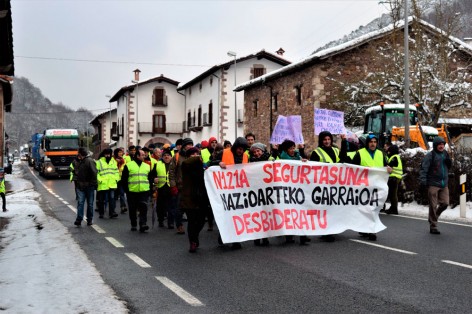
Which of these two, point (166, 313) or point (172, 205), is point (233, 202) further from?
point (166, 313)

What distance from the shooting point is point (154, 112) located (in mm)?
68438

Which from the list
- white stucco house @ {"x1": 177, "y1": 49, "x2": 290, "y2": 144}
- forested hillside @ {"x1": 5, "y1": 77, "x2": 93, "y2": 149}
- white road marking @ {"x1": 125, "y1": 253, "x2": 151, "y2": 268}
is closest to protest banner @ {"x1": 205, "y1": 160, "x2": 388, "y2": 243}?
white road marking @ {"x1": 125, "y1": 253, "x2": 151, "y2": 268}

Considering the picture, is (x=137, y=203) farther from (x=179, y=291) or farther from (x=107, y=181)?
(x=179, y=291)

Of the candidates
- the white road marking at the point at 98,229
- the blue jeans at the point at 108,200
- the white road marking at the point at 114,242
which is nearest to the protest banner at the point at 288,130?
the blue jeans at the point at 108,200

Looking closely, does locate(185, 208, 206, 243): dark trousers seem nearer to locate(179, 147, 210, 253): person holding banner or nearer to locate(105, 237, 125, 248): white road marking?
locate(179, 147, 210, 253): person holding banner

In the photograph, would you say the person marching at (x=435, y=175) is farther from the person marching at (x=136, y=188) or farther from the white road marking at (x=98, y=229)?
the white road marking at (x=98, y=229)

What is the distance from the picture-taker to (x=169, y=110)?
67.6m

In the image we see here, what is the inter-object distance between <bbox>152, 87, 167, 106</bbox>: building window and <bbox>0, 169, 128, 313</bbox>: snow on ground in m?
56.0

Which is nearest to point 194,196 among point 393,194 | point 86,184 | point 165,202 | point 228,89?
point 165,202

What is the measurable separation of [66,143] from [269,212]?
3367cm

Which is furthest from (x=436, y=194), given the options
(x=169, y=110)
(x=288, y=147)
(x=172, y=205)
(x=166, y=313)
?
(x=169, y=110)

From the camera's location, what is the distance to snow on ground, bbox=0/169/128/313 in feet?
19.4

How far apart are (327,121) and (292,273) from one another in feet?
38.1

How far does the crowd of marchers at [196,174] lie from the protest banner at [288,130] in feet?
8.52
